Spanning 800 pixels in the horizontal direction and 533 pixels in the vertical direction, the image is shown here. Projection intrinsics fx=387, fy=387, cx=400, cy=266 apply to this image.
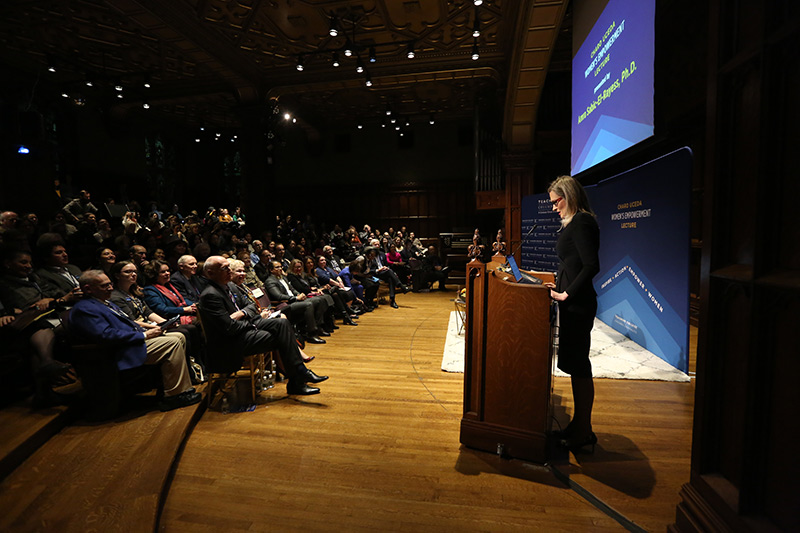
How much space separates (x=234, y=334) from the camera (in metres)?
2.87

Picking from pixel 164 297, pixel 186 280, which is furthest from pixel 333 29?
pixel 164 297

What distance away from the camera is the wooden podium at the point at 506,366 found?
209cm

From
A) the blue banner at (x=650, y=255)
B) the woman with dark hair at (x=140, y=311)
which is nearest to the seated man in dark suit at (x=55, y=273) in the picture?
the woman with dark hair at (x=140, y=311)

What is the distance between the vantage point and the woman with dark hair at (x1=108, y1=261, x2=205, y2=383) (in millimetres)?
Answer: 3136

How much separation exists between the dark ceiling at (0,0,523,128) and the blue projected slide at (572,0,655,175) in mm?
1879

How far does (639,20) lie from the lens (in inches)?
132

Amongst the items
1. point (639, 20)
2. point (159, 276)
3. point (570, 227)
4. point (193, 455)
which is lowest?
point (193, 455)

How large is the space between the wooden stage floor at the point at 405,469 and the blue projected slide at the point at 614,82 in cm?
240

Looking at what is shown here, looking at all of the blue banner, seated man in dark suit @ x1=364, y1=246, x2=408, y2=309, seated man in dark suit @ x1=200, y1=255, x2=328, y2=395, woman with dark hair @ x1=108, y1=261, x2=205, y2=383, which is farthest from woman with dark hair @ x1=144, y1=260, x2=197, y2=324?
the blue banner

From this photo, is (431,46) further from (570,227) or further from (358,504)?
(358,504)

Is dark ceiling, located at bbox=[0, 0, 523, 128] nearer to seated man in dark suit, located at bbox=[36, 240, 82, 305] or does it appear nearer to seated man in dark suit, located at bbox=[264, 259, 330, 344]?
seated man in dark suit, located at bbox=[36, 240, 82, 305]

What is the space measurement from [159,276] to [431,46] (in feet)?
21.1

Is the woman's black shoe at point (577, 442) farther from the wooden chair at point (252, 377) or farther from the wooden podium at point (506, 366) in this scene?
the wooden chair at point (252, 377)

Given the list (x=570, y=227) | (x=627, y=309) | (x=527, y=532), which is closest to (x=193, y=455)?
(x=527, y=532)
